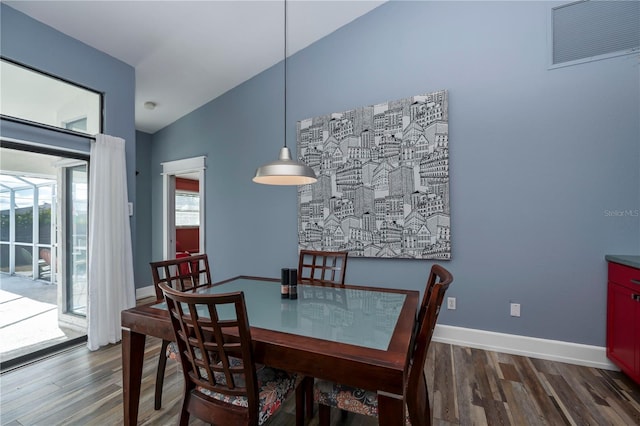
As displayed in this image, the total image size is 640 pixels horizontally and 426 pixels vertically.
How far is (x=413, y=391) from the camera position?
4.01ft

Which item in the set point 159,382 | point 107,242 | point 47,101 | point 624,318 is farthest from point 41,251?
point 624,318

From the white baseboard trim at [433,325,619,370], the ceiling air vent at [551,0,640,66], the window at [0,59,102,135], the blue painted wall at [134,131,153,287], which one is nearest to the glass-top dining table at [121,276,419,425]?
the white baseboard trim at [433,325,619,370]

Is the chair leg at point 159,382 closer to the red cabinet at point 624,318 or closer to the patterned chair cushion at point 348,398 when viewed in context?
the patterned chair cushion at point 348,398

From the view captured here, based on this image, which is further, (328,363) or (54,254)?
(54,254)

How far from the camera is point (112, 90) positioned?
3.03m

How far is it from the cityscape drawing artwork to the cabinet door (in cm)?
120

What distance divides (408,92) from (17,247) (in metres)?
4.05

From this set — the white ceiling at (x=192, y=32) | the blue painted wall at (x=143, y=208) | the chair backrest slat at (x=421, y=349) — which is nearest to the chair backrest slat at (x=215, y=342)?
the chair backrest slat at (x=421, y=349)

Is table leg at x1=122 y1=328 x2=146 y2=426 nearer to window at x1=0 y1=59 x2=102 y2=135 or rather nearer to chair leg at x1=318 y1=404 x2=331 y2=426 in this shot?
chair leg at x1=318 y1=404 x2=331 y2=426

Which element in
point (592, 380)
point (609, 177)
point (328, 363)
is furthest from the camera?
point (609, 177)

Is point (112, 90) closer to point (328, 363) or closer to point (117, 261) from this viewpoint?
point (117, 261)

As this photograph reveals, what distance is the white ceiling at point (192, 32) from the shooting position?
2.52m

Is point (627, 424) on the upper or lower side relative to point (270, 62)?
lower

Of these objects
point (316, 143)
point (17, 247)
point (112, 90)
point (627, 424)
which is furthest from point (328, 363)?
point (112, 90)
